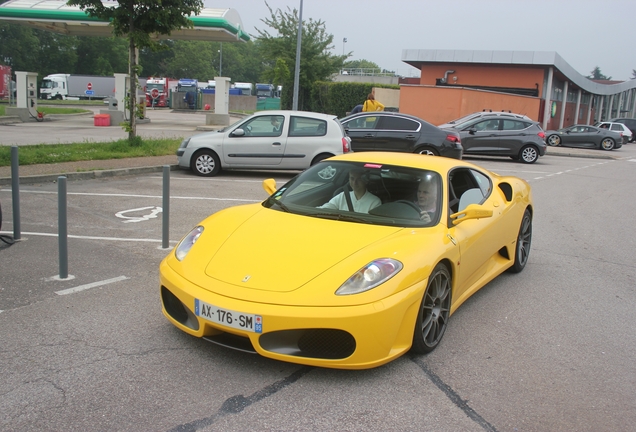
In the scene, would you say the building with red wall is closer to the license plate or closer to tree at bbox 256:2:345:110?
tree at bbox 256:2:345:110

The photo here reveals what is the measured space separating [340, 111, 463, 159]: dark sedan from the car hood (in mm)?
11765

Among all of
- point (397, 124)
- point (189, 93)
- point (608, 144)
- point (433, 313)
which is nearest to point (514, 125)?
point (397, 124)

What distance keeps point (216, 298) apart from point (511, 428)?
181 cm

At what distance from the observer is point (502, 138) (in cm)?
2023

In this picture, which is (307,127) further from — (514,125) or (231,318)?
(514,125)

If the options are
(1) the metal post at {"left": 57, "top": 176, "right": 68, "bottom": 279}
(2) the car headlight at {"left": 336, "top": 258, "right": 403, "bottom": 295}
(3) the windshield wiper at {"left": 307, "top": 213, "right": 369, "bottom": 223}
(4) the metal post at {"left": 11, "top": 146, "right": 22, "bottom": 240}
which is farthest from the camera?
(4) the metal post at {"left": 11, "top": 146, "right": 22, "bottom": 240}

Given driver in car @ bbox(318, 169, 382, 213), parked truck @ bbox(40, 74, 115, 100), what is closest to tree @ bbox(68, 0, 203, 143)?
driver in car @ bbox(318, 169, 382, 213)

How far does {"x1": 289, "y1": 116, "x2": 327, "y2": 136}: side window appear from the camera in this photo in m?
13.0

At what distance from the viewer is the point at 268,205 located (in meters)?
4.97

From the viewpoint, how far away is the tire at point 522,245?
6.26 meters

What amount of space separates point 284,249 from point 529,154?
18138 mm

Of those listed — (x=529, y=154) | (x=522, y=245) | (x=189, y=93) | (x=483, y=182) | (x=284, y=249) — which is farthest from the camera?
(x=189, y=93)

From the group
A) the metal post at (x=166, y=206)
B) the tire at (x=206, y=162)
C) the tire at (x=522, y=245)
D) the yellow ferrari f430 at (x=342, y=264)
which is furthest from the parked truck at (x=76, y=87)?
the yellow ferrari f430 at (x=342, y=264)

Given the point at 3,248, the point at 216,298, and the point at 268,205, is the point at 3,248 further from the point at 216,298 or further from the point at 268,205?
the point at 216,298
